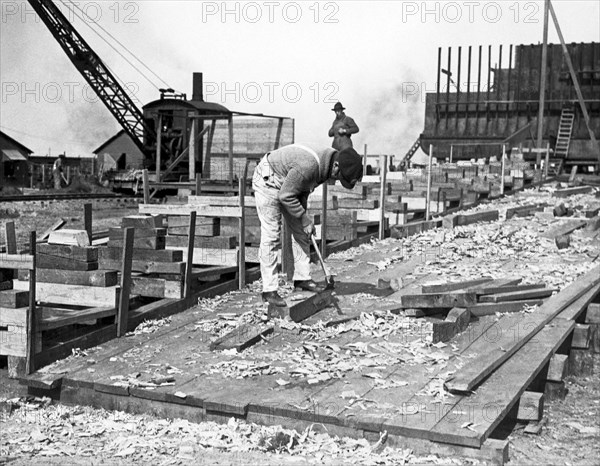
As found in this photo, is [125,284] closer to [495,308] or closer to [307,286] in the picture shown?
[307,286]

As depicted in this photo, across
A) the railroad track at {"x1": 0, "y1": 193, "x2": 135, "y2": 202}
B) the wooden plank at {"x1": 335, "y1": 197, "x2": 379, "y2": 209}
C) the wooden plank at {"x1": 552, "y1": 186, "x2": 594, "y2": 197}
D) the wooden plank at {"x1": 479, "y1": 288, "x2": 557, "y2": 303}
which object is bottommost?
the railroad track at {"x1": 0, "y1": 193, "x2": 135, "y2": 202}

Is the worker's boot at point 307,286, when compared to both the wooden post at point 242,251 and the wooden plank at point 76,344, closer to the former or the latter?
the wooden post at point 242,251

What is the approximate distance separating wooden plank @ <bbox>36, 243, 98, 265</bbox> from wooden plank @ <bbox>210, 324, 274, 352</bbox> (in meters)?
1.59

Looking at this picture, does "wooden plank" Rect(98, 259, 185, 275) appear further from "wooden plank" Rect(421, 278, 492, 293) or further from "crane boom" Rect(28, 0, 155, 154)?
"crane boom" Rect(28, 0, 155, 154)

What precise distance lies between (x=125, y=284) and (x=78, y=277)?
1.67 feet

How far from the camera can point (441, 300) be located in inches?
300

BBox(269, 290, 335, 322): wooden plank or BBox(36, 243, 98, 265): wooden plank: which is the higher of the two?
BBox(36, 243, 98, 265): wooden plank

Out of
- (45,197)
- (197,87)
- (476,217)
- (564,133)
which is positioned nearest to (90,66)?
(197,87)

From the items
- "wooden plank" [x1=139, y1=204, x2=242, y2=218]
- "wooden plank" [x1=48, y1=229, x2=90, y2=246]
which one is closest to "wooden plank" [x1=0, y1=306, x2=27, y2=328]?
"wooden plank" [x1=48, y1=229, x2=90, y2=246]

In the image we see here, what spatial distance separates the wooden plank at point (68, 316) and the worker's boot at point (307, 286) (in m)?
2.06

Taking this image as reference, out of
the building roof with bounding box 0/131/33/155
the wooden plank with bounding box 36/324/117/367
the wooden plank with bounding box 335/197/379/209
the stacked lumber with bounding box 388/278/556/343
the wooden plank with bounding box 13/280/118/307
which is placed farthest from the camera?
the building roof with bounding box 0/131/33/155

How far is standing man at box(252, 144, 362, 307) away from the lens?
7.51m

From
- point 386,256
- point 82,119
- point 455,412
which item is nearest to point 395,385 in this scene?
point 455,412

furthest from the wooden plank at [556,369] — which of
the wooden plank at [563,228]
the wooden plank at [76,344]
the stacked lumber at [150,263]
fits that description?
the wooden plank at [563,228]
